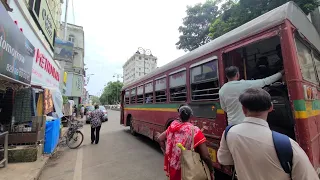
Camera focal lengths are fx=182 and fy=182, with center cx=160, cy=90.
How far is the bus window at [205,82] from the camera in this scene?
12.2 ft

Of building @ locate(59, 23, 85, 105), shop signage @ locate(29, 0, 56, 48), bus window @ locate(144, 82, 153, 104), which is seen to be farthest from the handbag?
building @ locate(59, 23, 85, 105)

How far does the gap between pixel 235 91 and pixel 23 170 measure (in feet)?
16.7

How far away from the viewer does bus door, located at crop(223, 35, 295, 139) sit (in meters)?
3.40

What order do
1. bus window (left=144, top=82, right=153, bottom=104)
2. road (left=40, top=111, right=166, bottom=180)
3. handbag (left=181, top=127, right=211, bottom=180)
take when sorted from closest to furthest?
1. handbag (left=181, top=127, right=211, bottom=180)
2. road (left=40, top=111, right=166, bottom=180)
3. bus window (left=144, top=82, right=153, bottom=104)

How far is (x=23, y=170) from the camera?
14.4 feet

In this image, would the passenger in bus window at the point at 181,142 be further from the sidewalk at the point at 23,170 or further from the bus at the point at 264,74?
the sidewalk at the point at 23,170

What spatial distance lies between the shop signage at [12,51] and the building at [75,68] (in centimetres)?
2297

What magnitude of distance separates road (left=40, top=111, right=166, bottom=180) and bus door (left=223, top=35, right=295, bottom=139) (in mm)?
2780

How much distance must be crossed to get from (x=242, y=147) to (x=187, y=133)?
998 mm

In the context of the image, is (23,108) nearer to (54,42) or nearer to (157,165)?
(157,165)

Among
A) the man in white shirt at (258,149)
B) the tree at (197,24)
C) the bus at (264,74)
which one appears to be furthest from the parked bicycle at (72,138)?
the tree at (197,24)

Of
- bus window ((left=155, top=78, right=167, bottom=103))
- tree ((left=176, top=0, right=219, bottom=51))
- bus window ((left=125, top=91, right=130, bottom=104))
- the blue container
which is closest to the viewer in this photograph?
bus window ((left=155, top=78, right=167, bottom=103))

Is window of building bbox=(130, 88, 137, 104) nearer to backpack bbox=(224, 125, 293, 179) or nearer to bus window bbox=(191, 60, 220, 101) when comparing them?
bus window bbox=(191, 60, 220, 101)

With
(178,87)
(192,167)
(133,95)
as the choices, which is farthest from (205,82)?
(133,95)
